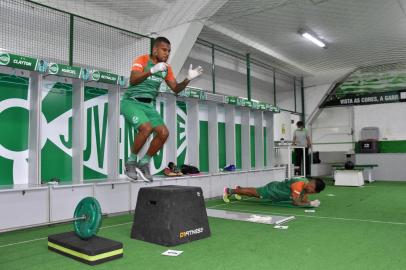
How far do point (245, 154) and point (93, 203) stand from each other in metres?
6.35

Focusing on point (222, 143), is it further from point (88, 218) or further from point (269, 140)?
point (88, 218)

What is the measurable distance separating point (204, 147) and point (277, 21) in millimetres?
3514

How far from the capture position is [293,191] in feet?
19.7

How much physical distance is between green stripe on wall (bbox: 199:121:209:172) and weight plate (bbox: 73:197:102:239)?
535 centimetres

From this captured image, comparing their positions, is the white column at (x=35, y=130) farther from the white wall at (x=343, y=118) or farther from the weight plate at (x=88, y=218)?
the white wall at (x=343, y=118)

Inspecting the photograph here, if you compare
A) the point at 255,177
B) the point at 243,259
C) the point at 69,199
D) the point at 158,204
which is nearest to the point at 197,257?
the point at 243,259

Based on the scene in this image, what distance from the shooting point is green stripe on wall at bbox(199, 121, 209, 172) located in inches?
342

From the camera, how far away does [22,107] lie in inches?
213

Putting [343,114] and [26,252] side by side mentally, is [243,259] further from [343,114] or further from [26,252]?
[343,114]

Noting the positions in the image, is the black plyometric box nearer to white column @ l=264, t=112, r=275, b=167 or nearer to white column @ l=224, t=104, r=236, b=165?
white column @ l=224, t=104, r=236, b=165

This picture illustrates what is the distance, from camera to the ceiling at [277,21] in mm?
7199

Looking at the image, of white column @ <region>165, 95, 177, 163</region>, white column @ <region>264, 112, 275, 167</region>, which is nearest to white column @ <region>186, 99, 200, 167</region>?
white column @ <region>165, 95, 177, 163</region>

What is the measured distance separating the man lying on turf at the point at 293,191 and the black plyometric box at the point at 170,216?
257cm

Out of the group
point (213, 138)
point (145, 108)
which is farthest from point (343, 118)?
point (145, 108)
